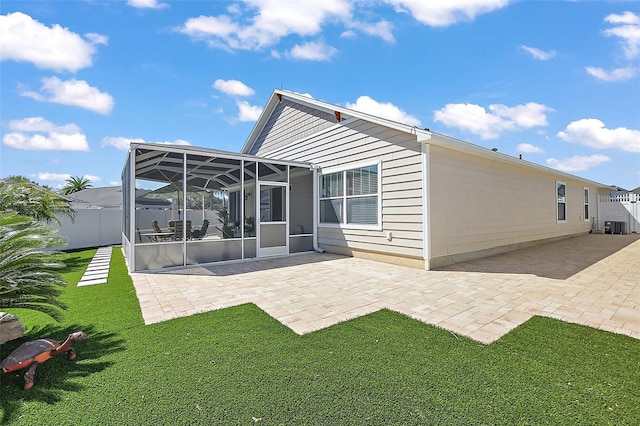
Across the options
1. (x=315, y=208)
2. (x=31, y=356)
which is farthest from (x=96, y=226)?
(x=31, y=356)

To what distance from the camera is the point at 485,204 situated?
8641 mm

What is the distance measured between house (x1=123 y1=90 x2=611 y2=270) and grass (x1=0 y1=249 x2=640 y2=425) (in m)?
3.93

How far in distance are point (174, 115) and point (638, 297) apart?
1442cm

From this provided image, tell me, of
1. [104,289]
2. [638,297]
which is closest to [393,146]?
[638,297]

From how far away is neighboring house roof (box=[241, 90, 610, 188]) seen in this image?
6762 mm

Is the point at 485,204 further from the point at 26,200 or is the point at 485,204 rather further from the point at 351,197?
the point at 26,200

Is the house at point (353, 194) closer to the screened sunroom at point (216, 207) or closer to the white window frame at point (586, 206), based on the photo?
the screened sunroom at point (216, 207)

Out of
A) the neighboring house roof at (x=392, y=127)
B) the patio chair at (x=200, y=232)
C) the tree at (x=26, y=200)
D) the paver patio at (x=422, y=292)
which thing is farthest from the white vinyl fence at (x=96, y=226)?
the paver patio at (x=422, y=292)

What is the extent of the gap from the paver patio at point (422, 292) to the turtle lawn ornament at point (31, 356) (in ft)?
3.94

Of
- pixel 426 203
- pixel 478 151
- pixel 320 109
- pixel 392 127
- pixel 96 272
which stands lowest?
pixel 96 272

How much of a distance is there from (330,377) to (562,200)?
49.8ft

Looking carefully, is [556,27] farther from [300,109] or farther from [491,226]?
[300,109]

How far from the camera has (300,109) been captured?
1126cm

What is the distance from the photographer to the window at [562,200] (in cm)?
1285
